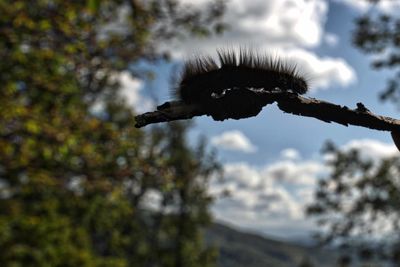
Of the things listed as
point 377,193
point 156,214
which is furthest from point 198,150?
point 377,193

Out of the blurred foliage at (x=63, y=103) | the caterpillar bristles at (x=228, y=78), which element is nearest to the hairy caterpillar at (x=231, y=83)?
the caterpillar bristles at (x=228, y=78)

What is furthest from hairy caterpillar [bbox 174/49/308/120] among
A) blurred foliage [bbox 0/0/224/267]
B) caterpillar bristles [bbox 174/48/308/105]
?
blurred foliage [bbox 0/0/224/267]

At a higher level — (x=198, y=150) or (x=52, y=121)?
(x=198, y=150)

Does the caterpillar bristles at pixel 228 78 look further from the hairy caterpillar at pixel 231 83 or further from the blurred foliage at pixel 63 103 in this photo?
the blurred foliage at pixel 63 103

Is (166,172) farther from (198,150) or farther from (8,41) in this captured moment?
(198,150)

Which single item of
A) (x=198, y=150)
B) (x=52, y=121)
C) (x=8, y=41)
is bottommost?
(x=52, y=121)
